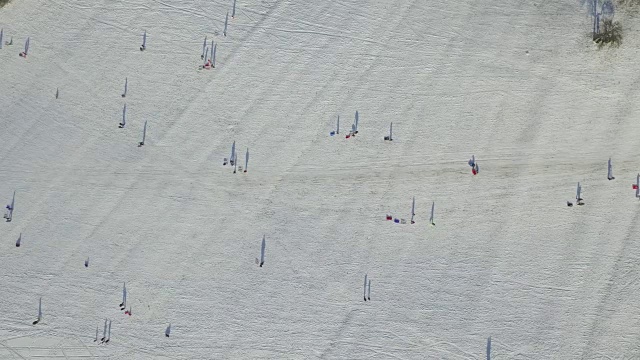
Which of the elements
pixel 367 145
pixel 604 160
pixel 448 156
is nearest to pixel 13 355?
pixel 367 145

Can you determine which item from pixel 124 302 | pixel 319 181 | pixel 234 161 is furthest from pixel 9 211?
pixel 319 181

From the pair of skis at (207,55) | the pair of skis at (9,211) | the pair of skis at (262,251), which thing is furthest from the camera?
the pair of skis at (207,55)

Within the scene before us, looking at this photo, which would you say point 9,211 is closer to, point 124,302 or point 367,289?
point 124,302

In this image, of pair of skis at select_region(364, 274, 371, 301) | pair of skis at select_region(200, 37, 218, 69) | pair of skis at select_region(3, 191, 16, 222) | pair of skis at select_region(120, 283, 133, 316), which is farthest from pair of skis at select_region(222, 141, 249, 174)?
pair of skis at select_region(3, 191, 16, 222)

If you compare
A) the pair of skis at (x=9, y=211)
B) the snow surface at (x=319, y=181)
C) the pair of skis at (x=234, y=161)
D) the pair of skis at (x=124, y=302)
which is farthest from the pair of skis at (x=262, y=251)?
the pair of skis at (x=9, y=211)

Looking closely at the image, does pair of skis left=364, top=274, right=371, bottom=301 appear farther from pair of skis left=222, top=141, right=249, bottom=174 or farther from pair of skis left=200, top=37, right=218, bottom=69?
pair of skis left=200, top=37, right=218, bottom=69

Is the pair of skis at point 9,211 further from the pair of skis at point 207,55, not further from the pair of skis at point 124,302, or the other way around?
the pair of skis at point 207,55

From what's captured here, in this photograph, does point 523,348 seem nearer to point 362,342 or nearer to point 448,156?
point 362,342

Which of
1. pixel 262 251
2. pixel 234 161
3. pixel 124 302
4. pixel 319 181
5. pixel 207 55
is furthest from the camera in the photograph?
pixel 207 55
